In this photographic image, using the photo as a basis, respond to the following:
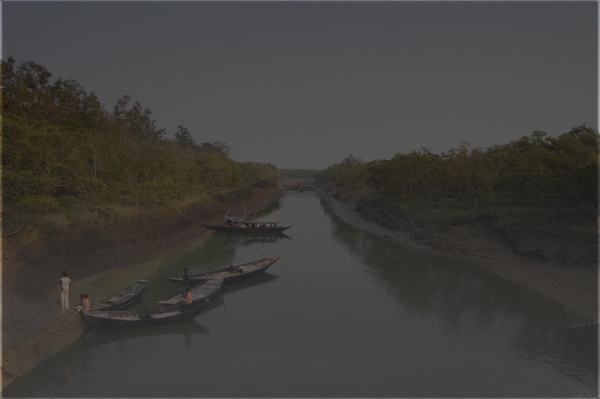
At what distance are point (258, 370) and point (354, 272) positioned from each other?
13.2 meters

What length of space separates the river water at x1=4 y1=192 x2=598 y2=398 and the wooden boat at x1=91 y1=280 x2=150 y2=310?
589 millimetres

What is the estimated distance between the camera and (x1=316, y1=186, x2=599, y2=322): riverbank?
1836 centimetres

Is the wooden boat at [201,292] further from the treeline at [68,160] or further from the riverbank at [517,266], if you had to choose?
the riverbank at [517,266]

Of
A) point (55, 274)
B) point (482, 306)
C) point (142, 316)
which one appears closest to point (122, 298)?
point (142, 316)

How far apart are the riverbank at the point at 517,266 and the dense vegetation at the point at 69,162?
71.0ft

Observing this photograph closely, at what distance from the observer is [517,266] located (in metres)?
23.9

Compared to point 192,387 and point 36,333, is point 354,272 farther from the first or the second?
point 36,333

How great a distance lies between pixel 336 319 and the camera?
17.0 m

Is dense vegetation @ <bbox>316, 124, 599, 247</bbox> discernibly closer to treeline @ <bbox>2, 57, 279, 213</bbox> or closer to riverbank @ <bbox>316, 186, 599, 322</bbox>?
riverbank @ <bbox>316, 186, 599, 322</bbox>

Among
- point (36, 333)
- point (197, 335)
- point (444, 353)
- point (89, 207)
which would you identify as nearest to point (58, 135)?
point (89, 207)

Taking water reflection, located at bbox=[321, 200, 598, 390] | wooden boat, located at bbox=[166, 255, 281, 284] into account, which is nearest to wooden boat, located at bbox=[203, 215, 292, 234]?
water reflection, located at bbox=[321, 200, 598, 390]

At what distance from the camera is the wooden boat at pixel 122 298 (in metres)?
16.2

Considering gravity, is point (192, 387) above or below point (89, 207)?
below

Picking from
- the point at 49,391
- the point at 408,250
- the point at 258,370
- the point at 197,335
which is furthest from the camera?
the point at 408,250
